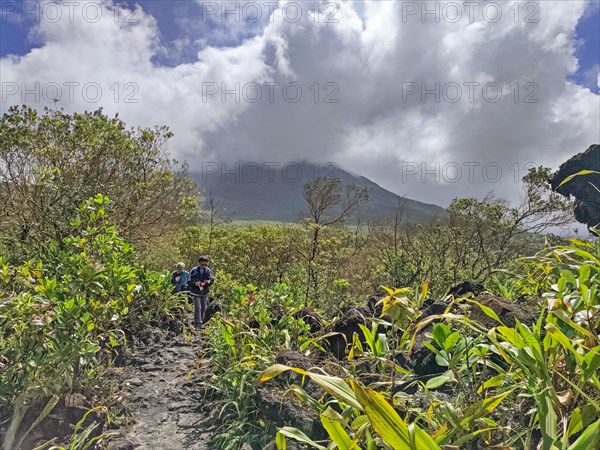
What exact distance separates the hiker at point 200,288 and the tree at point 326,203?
4.81 meters

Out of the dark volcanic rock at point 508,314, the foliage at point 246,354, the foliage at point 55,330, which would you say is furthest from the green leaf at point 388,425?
the foliage at point 55,330

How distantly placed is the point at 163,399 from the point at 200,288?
3569 mm

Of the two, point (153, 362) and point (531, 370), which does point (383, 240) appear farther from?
point (531, 370)

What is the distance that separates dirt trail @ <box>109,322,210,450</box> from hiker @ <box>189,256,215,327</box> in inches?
61.1

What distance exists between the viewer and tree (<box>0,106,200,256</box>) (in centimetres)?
999

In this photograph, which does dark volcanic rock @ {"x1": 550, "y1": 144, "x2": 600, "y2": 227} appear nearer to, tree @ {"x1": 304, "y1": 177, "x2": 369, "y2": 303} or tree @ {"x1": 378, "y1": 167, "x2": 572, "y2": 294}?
tree @ {"x1": 378, "y1": 167, "x2": 572, "y2": 294}

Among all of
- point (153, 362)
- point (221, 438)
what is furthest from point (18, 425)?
point (153, 362)

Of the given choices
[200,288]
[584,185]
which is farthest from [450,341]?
[584,185]

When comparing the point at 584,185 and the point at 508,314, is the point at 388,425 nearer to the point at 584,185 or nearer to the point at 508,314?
the point at 508,314

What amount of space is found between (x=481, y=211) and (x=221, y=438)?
12071 mm

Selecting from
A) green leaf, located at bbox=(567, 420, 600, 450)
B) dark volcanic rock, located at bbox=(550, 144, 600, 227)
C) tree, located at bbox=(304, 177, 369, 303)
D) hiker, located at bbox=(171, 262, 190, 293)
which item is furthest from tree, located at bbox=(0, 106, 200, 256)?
dark volcanic rock, located at bbox=(550, 144, 600, 227)

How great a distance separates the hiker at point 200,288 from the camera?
7.57 meters

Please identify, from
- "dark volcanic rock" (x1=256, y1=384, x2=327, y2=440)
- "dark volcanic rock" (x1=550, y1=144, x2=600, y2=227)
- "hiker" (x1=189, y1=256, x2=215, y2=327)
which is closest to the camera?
"dark volcanic rock" (x1=256, y1=384, x2=327, y2=440)

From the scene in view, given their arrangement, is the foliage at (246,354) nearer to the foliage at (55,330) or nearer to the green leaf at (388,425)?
the foliage at (55,330)
